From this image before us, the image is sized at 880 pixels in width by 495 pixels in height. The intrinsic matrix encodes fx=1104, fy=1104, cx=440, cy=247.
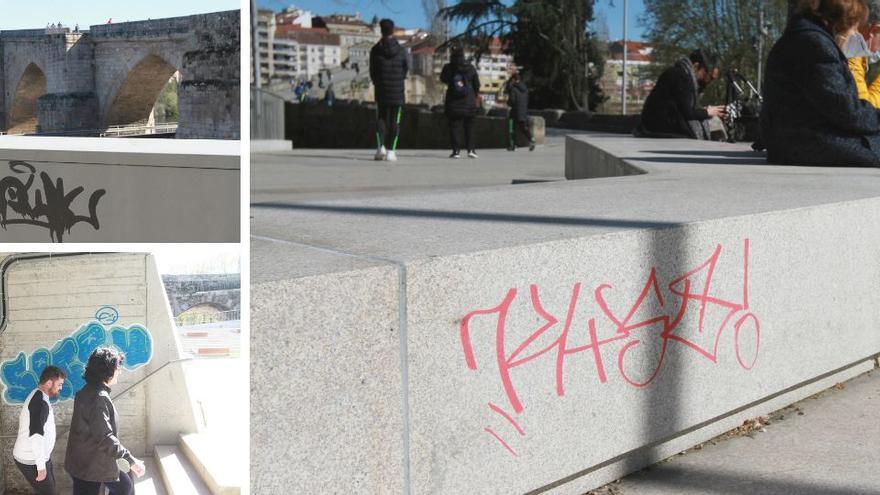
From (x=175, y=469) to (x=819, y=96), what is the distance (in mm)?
5080

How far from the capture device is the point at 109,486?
185 cm

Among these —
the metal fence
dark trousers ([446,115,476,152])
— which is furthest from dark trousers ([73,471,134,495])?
the metal fence

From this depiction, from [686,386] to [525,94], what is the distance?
1820cm

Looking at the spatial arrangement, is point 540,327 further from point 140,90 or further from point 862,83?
point 862,83

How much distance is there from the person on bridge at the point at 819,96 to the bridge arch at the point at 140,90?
15.9ft

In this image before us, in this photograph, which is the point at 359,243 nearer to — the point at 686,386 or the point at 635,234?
the point at 635,234

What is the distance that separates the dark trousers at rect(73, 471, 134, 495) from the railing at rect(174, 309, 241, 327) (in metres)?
0.27

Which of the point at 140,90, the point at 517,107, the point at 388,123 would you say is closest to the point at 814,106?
the point at 140,90

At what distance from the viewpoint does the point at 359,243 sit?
9.87 ft

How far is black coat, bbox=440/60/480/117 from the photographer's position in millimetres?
16562

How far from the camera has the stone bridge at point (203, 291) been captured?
1910 mm

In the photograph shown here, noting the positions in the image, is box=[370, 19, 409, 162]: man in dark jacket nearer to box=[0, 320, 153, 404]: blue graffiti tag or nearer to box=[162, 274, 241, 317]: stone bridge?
box=[162, 274, 241, 317]: stone bridge

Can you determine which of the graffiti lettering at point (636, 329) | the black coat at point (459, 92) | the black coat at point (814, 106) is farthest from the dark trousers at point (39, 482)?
the black coat at point (459, 92)

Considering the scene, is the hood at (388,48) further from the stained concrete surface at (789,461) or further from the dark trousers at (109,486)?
the dark trousers at (109,486)
